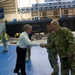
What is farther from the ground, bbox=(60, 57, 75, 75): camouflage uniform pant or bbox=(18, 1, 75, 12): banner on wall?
bbox=(18, 1, 75, 12): banner on wall

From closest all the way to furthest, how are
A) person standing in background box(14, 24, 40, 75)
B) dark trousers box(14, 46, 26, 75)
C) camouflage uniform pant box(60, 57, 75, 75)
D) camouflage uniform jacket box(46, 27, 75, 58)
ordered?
camouflage uniform jacket box(46, 27, 75, 58) → camouflage uniform pant box(60, 57, 75, 75) → person standing in background box(14, 24, 40, 75) → dark trousers box(14, 46, 26, 75)

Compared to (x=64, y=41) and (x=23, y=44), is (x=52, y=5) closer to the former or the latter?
(x=23, y=44)

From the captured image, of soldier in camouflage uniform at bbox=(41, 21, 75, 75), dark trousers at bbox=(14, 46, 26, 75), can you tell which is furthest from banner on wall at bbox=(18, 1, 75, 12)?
soldier in camouflage uniform at bbox=(41, 21, 75, 75)

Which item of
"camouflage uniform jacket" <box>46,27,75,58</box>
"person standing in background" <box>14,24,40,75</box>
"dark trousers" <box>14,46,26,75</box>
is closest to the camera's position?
"camouflage uniform jacket" <box>46,27,75,58</box>

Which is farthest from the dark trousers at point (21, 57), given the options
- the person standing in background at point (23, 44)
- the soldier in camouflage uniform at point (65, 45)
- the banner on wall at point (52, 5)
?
the banner on wall at point (52, 5)

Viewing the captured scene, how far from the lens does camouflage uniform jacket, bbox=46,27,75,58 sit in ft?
15.7

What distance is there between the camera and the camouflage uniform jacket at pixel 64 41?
188 inches

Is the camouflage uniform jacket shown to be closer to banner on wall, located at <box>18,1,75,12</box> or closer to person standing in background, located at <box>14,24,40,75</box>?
person standing in background, located at <box>14,24,40,75</box>

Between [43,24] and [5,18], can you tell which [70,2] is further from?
[5,18]

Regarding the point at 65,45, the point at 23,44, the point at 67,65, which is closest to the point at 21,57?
the point at 23,44

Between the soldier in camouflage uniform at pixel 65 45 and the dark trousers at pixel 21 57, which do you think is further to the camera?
the dark trousers at pixel 21 57

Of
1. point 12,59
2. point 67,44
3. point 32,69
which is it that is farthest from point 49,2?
point 67,44

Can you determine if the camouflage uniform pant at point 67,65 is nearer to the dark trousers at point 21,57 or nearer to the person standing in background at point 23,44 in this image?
the person standing in background at point 23,44

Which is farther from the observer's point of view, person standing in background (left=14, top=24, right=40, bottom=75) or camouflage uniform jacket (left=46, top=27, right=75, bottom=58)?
Answer: person standing in background (left=14, top=24, right=40, bottom=75)
